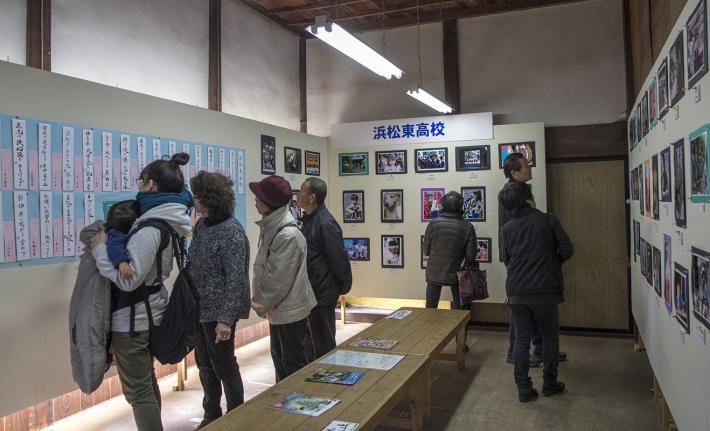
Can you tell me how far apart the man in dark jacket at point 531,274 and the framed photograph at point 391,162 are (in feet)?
9.18

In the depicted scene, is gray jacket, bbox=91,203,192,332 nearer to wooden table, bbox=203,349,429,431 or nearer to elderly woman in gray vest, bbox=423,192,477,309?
wooden table, bbox=203,349,429,431

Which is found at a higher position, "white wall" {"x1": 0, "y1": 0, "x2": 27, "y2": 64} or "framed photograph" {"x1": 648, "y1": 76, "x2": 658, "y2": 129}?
"white wall" {"x1": 0, "y1": 0, "x2": 27, "y2": 64}

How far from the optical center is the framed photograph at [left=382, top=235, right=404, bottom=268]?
673cm

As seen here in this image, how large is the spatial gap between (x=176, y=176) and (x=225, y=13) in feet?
12.6

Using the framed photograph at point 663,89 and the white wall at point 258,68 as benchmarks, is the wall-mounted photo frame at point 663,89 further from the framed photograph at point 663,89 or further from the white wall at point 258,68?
the white wall at point 258,68

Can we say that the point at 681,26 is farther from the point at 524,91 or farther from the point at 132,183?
the point at 524,91

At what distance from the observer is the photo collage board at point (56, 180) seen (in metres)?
3.12

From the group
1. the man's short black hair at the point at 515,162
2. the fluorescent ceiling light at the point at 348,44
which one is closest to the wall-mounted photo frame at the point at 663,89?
the man's short black hair at the point at 515,162

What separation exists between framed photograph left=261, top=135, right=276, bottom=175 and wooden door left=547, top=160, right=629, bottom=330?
10.6 ft

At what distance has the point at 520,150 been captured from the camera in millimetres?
6098

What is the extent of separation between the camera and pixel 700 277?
203 cm

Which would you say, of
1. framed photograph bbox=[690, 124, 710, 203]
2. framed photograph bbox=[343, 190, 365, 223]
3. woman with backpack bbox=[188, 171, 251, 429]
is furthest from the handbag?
framed photograph bbox=[690, 124, 710, 203]

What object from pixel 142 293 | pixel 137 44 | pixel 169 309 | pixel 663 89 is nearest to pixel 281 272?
pixel 169 309

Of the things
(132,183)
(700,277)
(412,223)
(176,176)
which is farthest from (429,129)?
(700,277)
